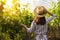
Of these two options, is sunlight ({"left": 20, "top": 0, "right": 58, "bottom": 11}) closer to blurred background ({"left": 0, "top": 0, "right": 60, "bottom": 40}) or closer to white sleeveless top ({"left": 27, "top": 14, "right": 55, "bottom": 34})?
blurred background ({"left": 0, "top": 0, "right": 60, "bottom": 40})

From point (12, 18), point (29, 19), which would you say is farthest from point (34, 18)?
point (12, 18)

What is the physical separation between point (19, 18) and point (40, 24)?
0.67ft

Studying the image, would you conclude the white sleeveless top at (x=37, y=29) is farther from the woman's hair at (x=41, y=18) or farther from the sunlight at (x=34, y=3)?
the sunlight at (x=34, y=3)

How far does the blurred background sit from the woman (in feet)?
0.17

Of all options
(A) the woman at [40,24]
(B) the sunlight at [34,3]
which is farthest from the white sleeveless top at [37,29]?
(B) the sunlight at [34,3]

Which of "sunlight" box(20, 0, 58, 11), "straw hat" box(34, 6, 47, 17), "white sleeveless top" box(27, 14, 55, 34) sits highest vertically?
"sunlight" box(20, 0, 58, 11)

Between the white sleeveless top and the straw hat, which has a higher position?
the straw hat

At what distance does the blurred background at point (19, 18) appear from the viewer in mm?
2229

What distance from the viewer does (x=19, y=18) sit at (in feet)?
7.41

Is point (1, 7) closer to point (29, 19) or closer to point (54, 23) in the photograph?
point (29, 19)

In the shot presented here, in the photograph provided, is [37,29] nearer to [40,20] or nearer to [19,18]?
[40,20]

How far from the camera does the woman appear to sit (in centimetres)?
219

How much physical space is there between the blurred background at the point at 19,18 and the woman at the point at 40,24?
5 cm

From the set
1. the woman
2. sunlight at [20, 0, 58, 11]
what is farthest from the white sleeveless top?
sunlight at [20, 0, 58, 11]
